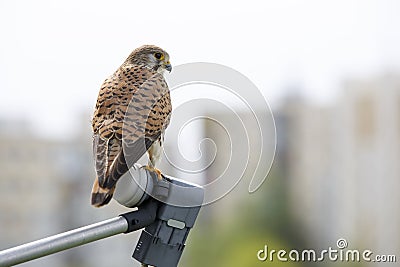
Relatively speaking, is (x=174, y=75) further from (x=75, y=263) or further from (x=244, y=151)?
(x=75, y=263)

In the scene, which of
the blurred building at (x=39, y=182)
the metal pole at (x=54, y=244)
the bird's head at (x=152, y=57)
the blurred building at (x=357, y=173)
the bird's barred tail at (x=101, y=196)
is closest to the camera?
the metal pole at (x=54, y=244)

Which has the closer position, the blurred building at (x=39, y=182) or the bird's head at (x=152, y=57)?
the bird's head at (x=152, y=57)

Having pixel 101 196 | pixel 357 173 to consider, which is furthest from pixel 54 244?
pixel 357 173

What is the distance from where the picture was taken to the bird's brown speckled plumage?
8.01 feet

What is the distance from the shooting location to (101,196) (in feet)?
7.36

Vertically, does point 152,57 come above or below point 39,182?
above

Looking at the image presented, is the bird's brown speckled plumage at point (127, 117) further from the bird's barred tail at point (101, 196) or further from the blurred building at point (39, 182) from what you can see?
the blurred building at point (39, 182)

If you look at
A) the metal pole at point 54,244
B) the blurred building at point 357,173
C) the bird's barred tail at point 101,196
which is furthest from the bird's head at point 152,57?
the blurred building at point 357,173

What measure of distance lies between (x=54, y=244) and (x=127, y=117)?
2.36ft

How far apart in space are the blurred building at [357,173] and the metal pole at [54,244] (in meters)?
24.6

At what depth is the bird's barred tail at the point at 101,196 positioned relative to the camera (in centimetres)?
222

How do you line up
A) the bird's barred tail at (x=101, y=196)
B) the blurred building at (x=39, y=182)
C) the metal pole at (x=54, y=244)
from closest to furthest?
1. the metal pole at (x=54, y=244)
2. the bird's barred tail at (x=101, y=196)
3. the blurred building at (x=39, y=182)

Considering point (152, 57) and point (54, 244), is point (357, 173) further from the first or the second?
point (54, 244)

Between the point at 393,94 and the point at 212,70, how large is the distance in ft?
92.2
